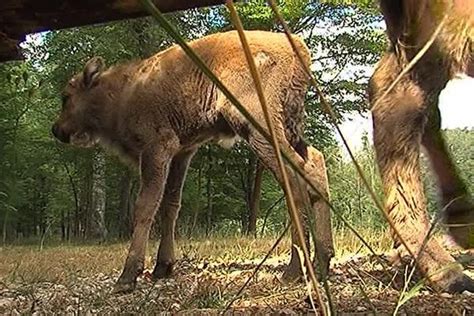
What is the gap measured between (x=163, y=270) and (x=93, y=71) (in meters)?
2.17

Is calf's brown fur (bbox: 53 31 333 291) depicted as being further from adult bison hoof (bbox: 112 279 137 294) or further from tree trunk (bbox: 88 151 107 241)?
tree trunk (bbox: 88 151 107 241)

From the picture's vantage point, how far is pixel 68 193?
41.8 meters

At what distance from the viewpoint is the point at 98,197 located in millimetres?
29578

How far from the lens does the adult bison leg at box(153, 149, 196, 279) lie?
23.8ft

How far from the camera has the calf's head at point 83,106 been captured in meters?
8.00

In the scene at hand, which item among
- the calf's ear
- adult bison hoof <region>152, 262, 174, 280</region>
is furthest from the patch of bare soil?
the calf's ear

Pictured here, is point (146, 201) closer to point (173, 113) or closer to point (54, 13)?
point (173, 113)

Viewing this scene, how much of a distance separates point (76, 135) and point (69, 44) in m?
18.0

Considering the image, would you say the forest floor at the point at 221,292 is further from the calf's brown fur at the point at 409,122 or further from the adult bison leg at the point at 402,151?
the adult bison leg at the point at 402,151

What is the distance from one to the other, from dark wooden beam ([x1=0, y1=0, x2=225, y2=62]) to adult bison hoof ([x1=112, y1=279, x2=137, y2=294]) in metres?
3.04

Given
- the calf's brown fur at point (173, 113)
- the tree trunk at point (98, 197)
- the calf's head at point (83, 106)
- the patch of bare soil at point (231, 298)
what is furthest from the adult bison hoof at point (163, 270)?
the tree trunk at point (98, 197)

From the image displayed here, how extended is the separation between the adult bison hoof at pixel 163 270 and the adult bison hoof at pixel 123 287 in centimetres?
100

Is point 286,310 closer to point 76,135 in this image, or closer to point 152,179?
point 152,179

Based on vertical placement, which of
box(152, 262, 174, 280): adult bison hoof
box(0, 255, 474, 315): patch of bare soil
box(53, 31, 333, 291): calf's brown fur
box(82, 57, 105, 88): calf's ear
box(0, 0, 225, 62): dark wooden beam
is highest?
box(82, 57, 105, 88): calf's ear
